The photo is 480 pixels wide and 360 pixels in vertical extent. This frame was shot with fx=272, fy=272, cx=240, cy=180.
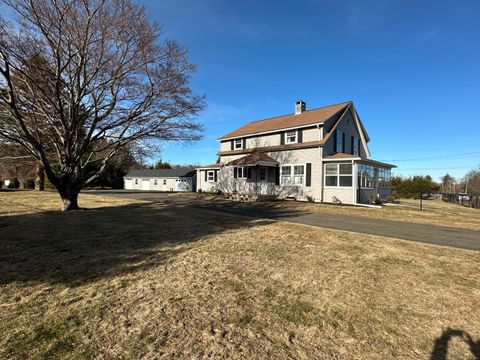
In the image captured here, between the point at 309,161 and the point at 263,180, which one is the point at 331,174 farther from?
the point at 263,180

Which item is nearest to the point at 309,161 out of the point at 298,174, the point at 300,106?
the point at 298,174

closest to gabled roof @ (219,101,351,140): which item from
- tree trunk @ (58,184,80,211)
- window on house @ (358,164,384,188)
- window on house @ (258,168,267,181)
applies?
window on house @ (258,168,267,181)

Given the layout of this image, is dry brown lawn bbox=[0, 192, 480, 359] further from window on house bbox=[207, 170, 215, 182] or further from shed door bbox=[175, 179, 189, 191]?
shed door bbox=[175, 179, 189, 191]

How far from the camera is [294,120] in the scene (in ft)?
78.6

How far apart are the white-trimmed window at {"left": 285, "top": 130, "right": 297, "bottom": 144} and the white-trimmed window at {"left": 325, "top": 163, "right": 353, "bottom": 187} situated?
4.07 meters

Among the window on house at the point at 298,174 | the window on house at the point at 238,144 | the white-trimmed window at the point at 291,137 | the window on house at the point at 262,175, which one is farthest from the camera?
the window on house at the point at 238,144

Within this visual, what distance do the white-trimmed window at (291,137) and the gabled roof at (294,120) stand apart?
54 centimetres

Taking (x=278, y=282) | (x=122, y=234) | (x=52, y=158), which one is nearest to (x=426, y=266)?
(x=278, y=282)

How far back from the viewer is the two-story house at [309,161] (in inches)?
Result: 754

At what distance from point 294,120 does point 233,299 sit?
71.6ft

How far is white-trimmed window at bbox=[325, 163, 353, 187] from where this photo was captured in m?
18.6

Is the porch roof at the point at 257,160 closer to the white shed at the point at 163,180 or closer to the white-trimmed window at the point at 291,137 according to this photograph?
the white-trimmed window at the point at 291,137

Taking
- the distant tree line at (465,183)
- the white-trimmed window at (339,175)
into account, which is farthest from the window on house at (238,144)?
the distant tree line at (465,183)

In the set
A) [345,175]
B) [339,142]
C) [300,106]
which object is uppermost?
[300,106]
